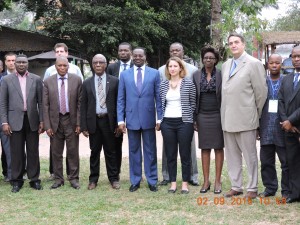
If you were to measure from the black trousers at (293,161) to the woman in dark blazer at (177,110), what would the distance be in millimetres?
1380

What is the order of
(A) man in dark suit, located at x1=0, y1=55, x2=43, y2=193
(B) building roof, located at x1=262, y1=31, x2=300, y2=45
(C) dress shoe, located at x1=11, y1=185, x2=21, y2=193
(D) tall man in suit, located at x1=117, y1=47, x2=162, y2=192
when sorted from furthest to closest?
(B) building roof, located at x1=262, y1=31, x2=300, y2=45 < (C) dress shoe, located at x1=11, y1=185, x2=21, y2=193 < (A) man in dark suit, located at x1=0, y1=55, x2=43, y2=193 < (D) tall man in suit, located at x1=117, y1=47, x2=162, y2=192

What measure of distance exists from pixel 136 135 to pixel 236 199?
5.73 ft

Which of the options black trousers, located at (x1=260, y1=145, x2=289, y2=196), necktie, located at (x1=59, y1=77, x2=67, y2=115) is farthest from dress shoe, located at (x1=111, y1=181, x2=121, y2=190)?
black trousers, located at (x1=260, y1=145, x2=289, y2=196)

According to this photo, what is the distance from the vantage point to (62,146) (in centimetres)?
727

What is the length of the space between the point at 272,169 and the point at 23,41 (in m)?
19.3

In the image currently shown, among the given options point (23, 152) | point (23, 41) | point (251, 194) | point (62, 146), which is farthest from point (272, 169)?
point (23, 41)

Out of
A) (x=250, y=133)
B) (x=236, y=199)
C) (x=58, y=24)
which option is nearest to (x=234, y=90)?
(x=250, y=133)

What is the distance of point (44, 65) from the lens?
2364 cm

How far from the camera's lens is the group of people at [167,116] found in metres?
6.10

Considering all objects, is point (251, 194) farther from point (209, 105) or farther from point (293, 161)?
point (209, 105)

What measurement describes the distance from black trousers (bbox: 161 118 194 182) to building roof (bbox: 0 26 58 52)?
17.2m

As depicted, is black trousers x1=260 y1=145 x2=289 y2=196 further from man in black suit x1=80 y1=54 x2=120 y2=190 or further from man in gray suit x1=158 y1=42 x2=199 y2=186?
man in black suit x1=80 y1=54 x2=120 y2=190

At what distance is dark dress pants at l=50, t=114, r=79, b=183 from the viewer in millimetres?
7121

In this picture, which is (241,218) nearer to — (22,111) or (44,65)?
(22,111)
